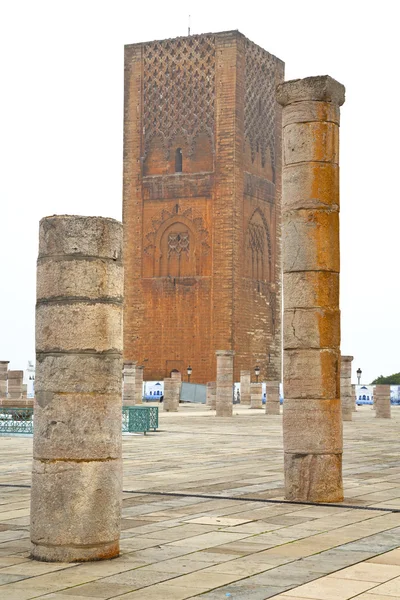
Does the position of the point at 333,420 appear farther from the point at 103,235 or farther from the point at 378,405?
the point at 378,405

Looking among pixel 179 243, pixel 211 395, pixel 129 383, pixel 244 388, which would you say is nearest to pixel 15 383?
pixel 129 383

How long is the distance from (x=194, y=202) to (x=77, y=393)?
37.5m

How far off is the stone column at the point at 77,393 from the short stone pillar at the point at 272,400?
22.1 m

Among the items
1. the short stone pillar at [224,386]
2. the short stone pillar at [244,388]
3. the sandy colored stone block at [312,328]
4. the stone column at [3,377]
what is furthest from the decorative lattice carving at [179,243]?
the sandy colored stone block at [312,328]

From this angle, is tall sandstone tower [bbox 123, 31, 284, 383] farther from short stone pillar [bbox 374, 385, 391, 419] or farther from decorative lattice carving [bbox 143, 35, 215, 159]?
short stone pillar [bbox 374, 385, 391, 419]

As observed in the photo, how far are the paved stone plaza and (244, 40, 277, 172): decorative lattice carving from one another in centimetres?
3323

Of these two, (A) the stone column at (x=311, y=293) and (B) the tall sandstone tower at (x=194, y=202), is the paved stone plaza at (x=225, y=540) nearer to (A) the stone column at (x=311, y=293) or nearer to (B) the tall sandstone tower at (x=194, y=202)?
(A) the stone column at (x=311, y=293)

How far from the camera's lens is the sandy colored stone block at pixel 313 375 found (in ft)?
28.0

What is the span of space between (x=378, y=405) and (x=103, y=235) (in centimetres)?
2046

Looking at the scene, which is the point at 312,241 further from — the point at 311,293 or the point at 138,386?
the point at 138,386

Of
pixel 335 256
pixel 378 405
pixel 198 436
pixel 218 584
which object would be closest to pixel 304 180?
pixel 335 256

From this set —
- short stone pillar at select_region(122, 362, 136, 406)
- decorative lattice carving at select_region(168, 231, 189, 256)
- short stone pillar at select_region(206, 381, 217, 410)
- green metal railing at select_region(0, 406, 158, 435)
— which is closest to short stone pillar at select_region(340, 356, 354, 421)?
green metal railing at select_region(0, 406, 158, 435)

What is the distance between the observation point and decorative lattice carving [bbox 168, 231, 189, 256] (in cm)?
4328

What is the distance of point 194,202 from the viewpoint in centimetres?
4300
